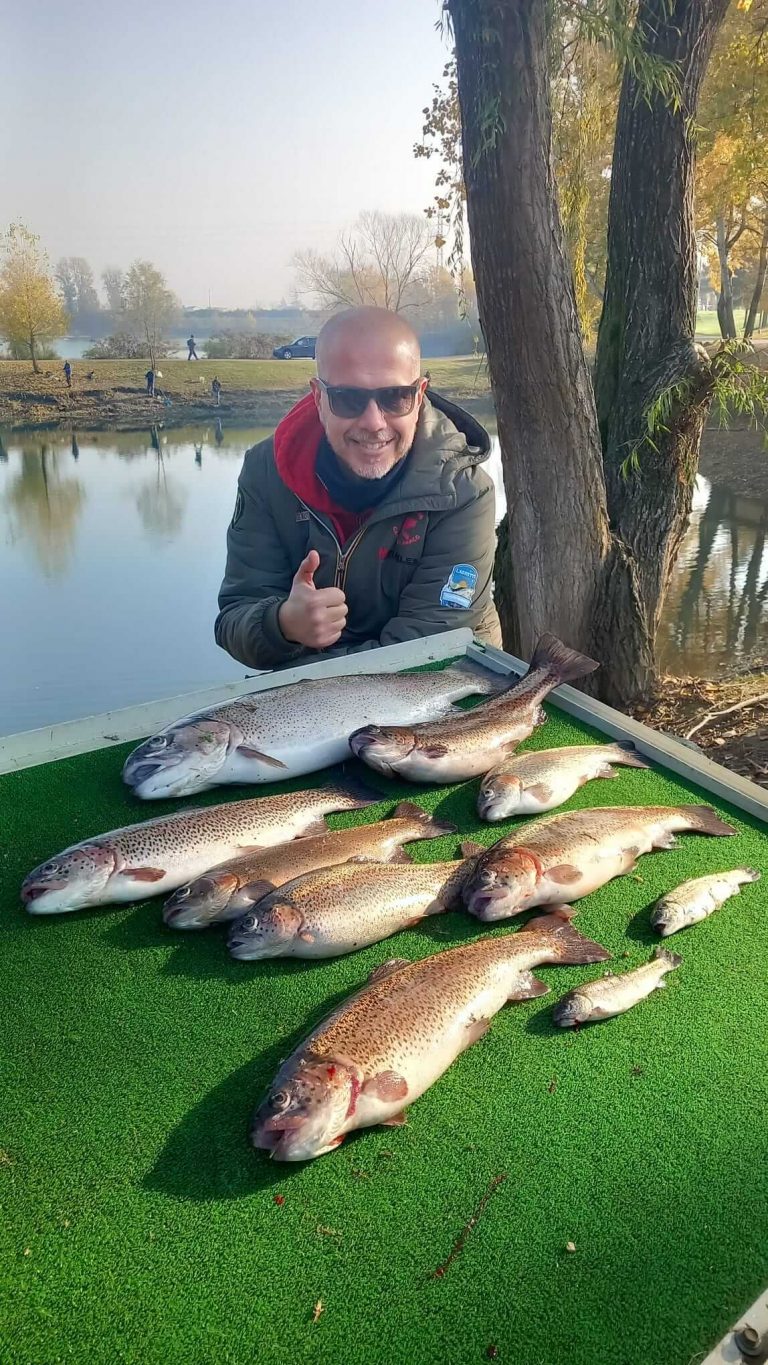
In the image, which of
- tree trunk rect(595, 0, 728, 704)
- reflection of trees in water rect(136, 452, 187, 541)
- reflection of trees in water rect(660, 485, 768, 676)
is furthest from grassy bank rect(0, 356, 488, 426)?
tree trunk rect(595, 0, 728, 704)

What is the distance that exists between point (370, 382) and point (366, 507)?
62 cm

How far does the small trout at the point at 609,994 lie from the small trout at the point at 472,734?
91 cm

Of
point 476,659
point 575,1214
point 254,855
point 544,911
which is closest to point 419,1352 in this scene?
point 575,1214

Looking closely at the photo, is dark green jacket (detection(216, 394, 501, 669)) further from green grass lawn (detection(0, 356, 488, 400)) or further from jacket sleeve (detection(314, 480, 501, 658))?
green grass lawn (detection(0, 356, 488, 400))

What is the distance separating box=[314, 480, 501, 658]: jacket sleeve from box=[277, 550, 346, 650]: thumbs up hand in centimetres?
64

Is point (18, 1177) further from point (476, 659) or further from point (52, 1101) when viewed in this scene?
point (476, 659)

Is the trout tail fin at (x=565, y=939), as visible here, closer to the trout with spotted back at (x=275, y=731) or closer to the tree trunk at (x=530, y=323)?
the trout with spotted back at (x=275, y=731)

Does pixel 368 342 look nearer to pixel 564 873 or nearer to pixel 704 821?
pixel 704 821

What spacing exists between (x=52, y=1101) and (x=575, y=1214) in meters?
1.00

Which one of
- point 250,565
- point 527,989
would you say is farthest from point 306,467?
point 527,989

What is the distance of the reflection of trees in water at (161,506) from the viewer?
66.8 ft

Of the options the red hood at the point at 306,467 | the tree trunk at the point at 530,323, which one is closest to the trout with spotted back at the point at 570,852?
the red hood at the point at 306,467

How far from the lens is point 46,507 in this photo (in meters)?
22.4

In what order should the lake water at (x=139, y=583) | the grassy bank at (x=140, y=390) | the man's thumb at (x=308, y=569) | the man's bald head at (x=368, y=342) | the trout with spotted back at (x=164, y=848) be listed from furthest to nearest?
the grassy bank at (x=140, y=390) < the lake water at (x=139, y=583) < the man's bald head at (x=368, y=342) < the man's thumb at (x=308, y=569) < the trout with spotted back at (x=164, y=848)
